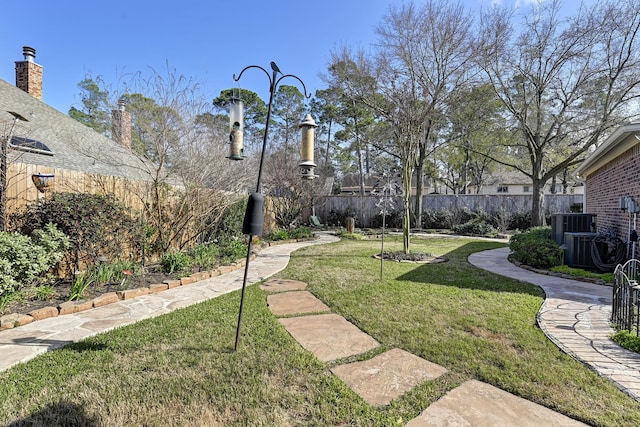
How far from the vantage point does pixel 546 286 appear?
4.68 meters

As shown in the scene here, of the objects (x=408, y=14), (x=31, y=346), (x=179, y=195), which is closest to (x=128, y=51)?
(x=179, y=195)

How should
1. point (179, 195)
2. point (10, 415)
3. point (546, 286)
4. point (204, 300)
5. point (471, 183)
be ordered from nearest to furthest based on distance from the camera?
point (10, 415), point (204, 300), point (546, 286), point (179, 195), point (471, 183)

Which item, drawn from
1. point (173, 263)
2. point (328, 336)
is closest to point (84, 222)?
point (173, 263)

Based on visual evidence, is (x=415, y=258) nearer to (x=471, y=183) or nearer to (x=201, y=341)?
(x=201, y=341)

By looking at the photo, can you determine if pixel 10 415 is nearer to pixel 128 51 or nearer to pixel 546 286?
pixel 546 286

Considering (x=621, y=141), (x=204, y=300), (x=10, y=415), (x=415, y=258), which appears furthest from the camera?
(x=415, y=258)

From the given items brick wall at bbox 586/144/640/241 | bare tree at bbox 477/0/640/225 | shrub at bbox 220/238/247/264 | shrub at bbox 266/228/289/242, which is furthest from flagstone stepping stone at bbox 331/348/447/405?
bare tree at bbox 477/0/640/225

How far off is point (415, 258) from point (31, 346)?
246 inches

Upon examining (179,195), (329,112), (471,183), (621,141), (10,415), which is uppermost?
(329,112)

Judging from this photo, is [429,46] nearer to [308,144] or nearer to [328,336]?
[308,144]

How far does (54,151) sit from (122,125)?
12.8 feet

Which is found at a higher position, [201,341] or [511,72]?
[511,72]

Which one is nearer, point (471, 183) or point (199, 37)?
point (199, 37)

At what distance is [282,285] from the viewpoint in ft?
15.5
